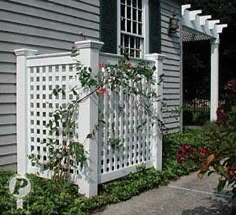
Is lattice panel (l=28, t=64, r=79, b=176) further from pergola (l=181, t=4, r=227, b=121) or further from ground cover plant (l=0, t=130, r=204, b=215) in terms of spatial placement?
pergola (l=181, t=4, r=227, b=121)

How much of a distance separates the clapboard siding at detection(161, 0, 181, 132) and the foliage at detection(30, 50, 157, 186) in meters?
5.05

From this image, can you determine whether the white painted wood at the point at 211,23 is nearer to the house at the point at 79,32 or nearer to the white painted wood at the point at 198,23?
the white painted wood at the point at 198,23

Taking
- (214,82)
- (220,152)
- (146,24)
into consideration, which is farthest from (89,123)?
(214,82)

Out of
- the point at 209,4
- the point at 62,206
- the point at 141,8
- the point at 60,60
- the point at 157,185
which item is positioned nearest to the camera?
the point at 62,206

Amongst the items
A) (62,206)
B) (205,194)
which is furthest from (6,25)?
(205,194)

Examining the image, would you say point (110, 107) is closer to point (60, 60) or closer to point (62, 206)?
point (60, 60)

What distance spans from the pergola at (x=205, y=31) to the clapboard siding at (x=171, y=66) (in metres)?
0.79

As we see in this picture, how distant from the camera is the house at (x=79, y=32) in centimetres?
572

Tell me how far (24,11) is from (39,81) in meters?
1.35

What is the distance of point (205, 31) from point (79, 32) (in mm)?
6579

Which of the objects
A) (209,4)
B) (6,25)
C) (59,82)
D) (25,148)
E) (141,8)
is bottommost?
(25,148)

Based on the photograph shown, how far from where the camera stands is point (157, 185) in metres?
5.87

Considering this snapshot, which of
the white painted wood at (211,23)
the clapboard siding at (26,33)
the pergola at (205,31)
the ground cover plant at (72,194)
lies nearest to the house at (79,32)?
the clapboard siding at (26,33)

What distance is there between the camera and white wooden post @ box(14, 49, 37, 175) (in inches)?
219
